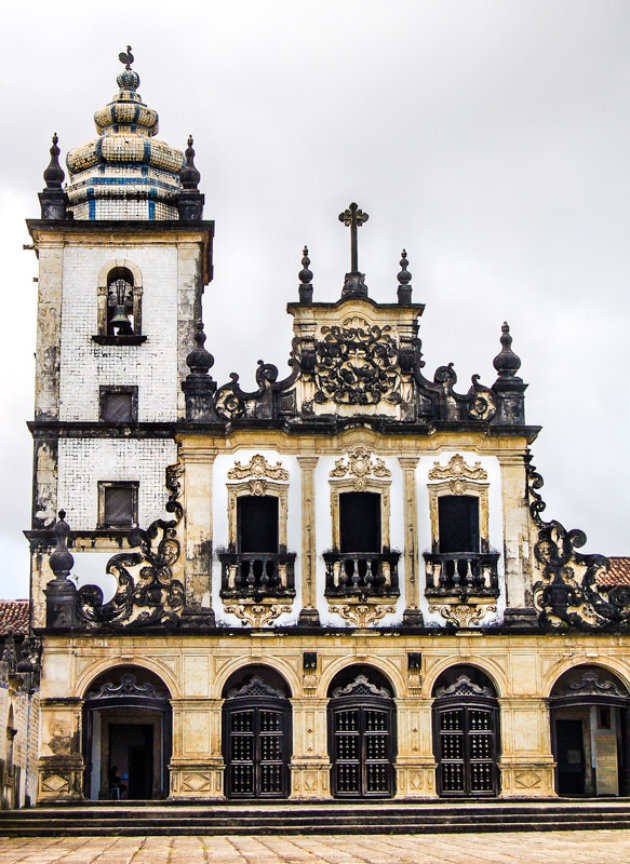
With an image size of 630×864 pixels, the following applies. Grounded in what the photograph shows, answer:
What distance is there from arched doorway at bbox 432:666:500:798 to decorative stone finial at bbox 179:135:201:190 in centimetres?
1519

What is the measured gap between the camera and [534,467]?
3288 centimetres

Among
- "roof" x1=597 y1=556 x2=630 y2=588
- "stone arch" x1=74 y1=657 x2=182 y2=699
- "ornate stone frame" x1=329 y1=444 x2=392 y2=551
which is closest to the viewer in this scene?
"stone arch" x1=74 y1=657 x2=182 y2=699

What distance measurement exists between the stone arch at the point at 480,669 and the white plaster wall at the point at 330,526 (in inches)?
51.3

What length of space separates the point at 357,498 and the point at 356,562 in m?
1.48

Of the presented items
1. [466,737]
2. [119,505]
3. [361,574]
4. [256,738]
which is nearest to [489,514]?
[361,574]

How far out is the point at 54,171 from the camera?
127ft

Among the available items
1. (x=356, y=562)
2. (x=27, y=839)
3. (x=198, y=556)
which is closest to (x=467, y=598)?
(x=356, y=562)

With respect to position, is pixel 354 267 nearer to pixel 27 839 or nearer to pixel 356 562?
pixel 356 562

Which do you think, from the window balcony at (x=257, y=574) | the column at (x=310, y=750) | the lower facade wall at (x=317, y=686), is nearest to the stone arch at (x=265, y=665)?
the lower facade wall at (x=317, y=686)

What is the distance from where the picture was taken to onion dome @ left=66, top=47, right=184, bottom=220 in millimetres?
39000

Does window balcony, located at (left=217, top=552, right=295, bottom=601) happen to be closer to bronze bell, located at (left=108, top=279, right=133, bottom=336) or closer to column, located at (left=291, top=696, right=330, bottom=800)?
column, located at (left=291, top=696, right=330, bottom=800)

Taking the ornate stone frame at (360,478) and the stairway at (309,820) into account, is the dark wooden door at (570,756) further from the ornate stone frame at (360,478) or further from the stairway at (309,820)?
the ornate stone frame at (360,478)

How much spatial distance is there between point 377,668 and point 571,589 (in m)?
4.61

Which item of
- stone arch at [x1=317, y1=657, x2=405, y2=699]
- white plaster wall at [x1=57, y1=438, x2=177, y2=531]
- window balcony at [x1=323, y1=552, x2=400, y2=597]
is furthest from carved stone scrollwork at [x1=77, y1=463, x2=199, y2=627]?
white plaster wall at [x1=57, y1=438, x2=177, y2=531]
